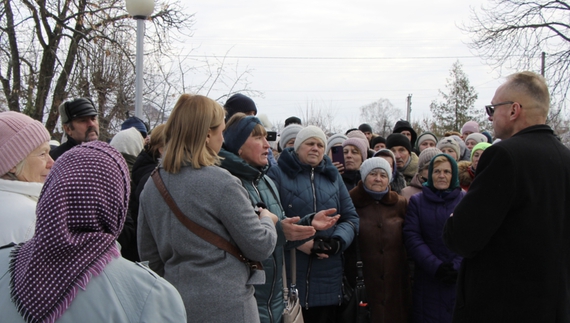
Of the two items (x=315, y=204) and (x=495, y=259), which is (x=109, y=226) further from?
(x=315, y=204)

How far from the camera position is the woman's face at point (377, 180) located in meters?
4.32

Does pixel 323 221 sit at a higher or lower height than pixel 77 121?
lower

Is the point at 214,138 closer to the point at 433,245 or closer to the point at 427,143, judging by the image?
the point at 433,245

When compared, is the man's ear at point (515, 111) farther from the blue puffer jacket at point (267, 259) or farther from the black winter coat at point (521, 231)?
the blue puffer jacket at point (267, 259)

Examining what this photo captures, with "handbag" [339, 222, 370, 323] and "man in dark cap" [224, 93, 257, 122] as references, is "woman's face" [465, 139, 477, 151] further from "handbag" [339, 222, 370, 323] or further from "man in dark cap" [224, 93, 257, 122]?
"man in dark cap" [224, 93, 257, 122]

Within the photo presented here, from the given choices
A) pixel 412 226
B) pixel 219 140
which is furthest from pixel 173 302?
pixel 412 226

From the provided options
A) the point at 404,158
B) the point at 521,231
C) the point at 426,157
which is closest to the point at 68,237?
the point at 521,231

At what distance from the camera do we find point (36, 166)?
2.24m

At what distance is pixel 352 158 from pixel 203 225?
3.14m

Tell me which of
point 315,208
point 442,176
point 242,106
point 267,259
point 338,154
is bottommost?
point 267,259

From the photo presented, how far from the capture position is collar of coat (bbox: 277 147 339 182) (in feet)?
13.2

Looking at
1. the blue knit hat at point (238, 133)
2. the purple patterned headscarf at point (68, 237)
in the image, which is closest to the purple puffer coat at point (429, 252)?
the blue knit hat at point (238, 133)

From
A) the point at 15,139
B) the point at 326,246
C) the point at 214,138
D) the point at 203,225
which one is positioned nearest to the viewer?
the point at 15,139

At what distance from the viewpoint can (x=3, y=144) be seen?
2.12 meters
